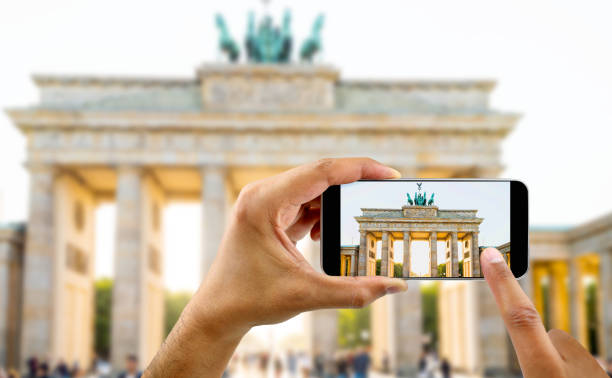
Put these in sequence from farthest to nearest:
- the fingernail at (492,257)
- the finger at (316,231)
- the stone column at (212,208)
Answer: the stone column at (212,208)
the finger at (316,231)
the fingernail at (492,257)

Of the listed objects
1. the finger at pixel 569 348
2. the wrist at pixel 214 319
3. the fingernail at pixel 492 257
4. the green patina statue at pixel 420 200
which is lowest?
the finger at pixel 569 348

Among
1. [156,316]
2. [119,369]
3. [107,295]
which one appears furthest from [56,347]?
[107,295]

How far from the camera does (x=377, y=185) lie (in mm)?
2824

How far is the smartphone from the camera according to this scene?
113 inches

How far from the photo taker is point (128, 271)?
160 feet

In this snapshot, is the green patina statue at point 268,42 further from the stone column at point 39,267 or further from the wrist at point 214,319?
the wrist at point 214,319

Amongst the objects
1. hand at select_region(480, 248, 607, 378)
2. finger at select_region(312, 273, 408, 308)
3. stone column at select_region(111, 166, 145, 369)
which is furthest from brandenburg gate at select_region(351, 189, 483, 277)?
stone column at select_region(111, 166, 145, 369)

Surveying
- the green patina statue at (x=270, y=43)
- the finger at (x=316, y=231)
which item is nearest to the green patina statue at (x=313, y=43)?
the green patina statue at (x=270, y=43)

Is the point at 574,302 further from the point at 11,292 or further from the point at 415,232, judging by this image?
the point at 415,232

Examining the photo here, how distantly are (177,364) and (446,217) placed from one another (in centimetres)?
115

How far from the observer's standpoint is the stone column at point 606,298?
40.6 meters

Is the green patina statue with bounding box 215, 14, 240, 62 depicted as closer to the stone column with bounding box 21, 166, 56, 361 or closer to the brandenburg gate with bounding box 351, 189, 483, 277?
the stone column with bounding box 21, 166, 56, 361

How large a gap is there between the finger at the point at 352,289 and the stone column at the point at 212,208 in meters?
46.6

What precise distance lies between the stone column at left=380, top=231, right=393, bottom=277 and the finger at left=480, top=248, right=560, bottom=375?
682 millimetres
